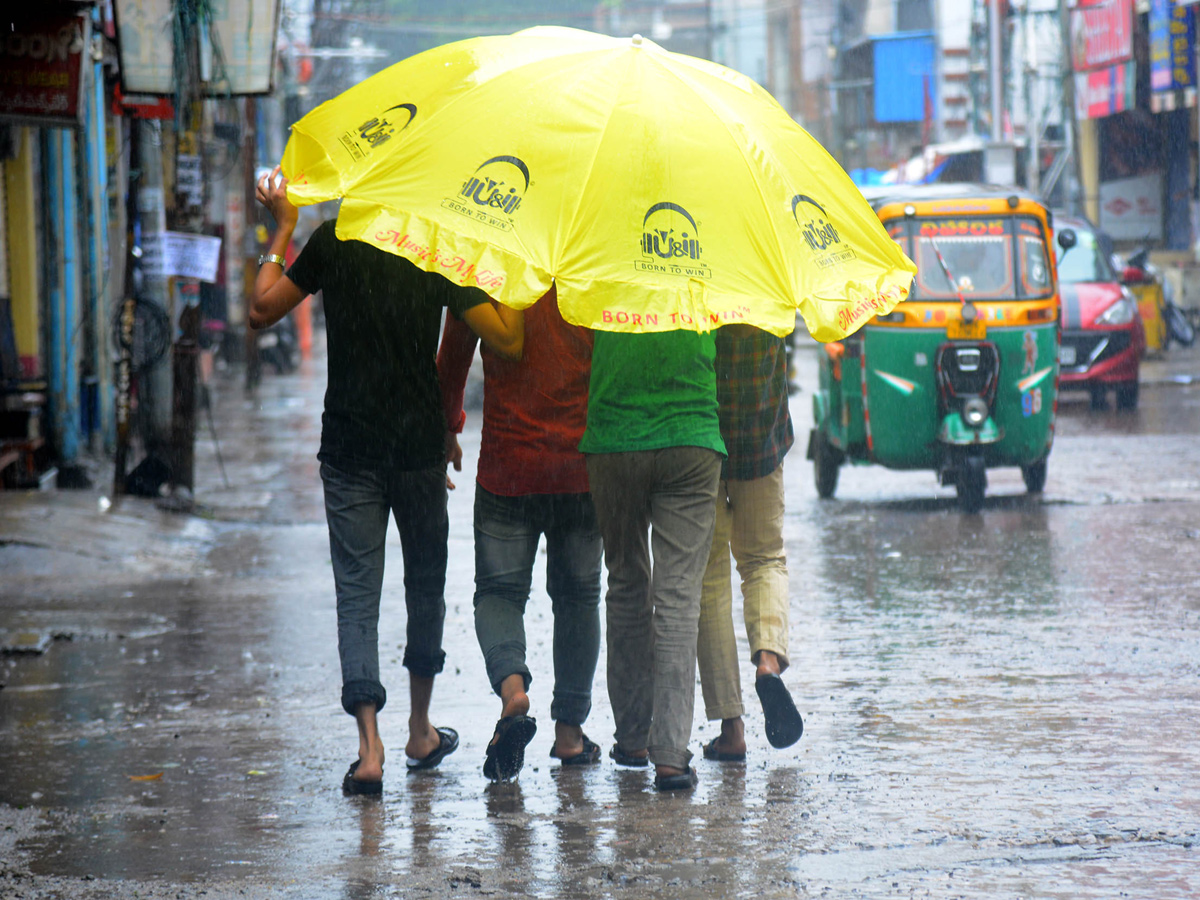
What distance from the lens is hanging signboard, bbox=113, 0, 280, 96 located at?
11.0m

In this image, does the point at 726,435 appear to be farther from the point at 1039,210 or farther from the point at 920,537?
the point at 1039,210

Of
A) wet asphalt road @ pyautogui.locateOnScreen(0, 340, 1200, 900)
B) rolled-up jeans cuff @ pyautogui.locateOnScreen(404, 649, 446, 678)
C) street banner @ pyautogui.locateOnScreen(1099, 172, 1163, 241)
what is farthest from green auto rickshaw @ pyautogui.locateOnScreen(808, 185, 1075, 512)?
street banner @ pyautogui.locateOnScreen(1099, 172, 1163, 241)

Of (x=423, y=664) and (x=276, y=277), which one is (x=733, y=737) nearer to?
(x=423, y=664)

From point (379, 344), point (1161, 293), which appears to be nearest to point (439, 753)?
point (379, 344)

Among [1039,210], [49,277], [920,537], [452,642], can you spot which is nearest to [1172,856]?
[452,642]

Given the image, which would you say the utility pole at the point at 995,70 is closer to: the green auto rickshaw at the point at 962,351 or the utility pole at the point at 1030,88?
the utility pole at the point at 1030,88

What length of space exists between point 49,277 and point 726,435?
1039 cm

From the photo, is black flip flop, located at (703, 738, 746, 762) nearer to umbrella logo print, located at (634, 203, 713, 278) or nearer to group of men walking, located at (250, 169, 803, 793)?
group of men walking, located at (250, 169, 803, 793)

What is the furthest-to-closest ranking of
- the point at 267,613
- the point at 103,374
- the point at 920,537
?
1. the point at 103,374
2. the point at 920,537
3. the point at 267,613

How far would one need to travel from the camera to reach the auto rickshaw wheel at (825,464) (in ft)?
38.8

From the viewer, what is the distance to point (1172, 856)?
13.7 ft

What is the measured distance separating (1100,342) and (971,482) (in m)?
7.32

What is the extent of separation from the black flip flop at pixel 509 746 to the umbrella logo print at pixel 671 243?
1397 mm

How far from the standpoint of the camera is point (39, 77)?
1064 cm
